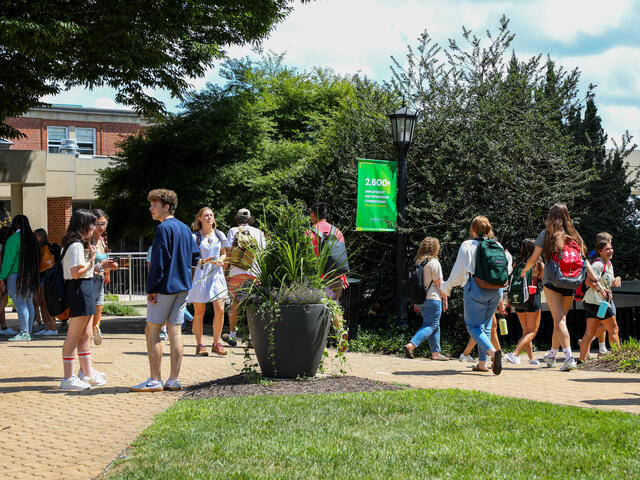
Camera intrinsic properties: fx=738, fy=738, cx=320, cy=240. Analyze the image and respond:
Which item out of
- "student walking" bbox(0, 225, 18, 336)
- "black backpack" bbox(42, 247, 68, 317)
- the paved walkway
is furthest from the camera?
"student walking" bbox(0, 225, 18, 336)

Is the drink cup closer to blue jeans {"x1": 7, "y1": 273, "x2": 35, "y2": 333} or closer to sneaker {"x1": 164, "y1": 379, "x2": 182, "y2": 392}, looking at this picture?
sneaker {"x1": 164, "y1": 379, "x2": 182, "y2": 392}

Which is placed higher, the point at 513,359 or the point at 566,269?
the point at 566,269

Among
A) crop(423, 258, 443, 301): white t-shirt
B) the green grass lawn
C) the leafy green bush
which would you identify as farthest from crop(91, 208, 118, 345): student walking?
the leafy green bush

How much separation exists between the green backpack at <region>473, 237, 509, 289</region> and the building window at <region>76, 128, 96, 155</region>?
38311 mm

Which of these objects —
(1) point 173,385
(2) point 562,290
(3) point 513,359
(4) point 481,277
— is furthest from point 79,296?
(3) point 513,359

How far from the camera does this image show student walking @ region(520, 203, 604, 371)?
8.95 m

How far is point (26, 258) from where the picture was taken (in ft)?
39.9

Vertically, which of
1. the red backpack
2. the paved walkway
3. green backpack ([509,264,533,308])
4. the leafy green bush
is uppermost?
the red backpack

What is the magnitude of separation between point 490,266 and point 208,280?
381cm

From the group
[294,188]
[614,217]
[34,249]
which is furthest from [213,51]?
[614,217]

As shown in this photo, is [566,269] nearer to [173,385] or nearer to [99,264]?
[173,385]

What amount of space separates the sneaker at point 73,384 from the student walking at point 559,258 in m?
5.19

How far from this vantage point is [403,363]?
33.2 feet

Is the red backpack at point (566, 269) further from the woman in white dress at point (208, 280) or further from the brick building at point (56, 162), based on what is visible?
the brick building at point (56, 162)
